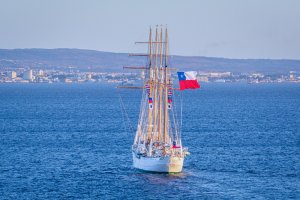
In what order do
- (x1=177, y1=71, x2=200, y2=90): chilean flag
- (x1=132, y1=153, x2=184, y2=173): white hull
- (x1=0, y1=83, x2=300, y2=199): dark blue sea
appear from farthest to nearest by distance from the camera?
1. (x1=177, y1=71, x2=200, y2=90): chilean flag
2. (x1=132, y1=153, x2=184, y2=173): white hull
3. (x1=0, y1=83, x2=300, y2=199): dark blue sea

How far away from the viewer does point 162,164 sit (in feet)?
312

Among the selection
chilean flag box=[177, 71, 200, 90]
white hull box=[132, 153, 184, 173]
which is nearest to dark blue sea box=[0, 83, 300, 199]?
white hull box=[132, 153, 184, 173]

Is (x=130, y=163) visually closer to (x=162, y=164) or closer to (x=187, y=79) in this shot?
(x=162, y=164)

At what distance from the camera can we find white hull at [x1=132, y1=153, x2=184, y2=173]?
311ft

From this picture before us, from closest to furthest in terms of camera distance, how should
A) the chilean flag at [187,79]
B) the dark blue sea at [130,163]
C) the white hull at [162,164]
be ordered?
1. the dark blue sea at [130,163]
2. the white hull at [162,164]
3. the chilean flag at [187,79]

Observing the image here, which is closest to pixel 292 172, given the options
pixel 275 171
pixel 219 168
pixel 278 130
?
pixel 275 171

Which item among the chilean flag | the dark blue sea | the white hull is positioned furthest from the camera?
the chilean flag

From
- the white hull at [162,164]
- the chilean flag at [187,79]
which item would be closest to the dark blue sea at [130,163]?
the white hull at [162,164]

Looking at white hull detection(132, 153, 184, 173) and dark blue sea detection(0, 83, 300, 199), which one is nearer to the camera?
dark blue sea detection(0, 83, 300, 199)

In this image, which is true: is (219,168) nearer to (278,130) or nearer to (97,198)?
(97,198)

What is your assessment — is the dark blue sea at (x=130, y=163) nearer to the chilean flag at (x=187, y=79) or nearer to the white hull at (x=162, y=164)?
the white hull at (x=162, y=164)

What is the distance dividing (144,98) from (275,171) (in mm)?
20741

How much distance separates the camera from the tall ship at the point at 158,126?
3770 inches

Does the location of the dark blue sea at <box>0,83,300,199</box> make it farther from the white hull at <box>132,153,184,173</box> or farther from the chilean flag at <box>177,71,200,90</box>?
the chilean flag at <box>177,71,200,90</box>
